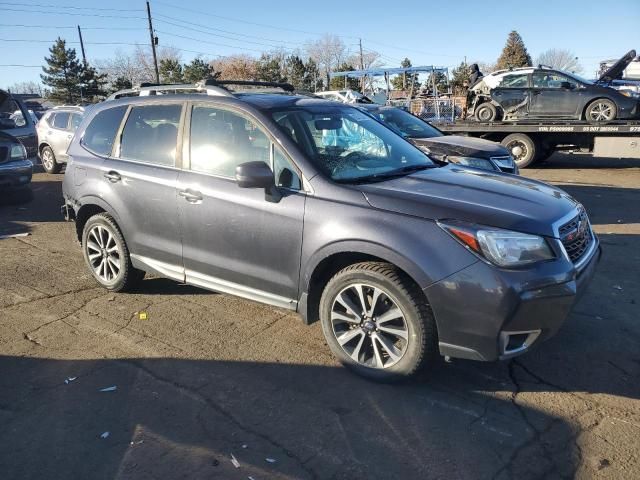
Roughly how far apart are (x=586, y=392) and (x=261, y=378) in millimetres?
2100

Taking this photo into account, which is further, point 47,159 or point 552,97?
point 552,97

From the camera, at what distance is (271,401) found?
10.7 ft

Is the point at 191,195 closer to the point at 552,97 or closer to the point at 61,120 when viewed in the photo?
the point at 61,120

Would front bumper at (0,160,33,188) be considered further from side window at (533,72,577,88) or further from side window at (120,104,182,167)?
side window at (533,72,577,88)

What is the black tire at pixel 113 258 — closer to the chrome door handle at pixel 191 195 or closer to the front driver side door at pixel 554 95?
the chrome door handle at pixel 191 195

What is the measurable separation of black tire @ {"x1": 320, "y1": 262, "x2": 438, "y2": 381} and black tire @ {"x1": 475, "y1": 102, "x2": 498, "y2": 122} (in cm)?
1239

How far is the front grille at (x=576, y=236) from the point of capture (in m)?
3.27

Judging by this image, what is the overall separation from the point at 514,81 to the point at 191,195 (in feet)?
41.0

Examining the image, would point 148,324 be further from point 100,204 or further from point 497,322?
point 497,322

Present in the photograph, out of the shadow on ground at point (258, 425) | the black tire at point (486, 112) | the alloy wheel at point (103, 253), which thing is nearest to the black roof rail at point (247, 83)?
the alloy wheel at point (103, 253)

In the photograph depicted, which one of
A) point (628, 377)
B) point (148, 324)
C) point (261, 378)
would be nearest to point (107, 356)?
point (148, 324)

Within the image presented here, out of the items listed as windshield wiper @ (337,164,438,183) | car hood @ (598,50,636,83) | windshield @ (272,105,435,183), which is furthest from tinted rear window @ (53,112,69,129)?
car hood @ (598,50,636,83)

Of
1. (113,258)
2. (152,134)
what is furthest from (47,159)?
(152,134)

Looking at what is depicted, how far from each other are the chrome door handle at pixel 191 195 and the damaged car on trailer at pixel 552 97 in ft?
38.8
